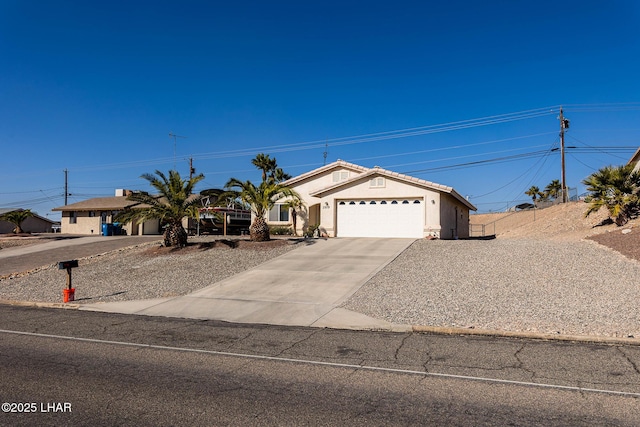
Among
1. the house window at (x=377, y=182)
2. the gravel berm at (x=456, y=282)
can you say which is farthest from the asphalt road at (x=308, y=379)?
the house window at (x=377, y=182)

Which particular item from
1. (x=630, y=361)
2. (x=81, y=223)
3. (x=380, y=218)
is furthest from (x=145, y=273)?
(x=81, y=223)

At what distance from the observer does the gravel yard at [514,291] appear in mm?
9609

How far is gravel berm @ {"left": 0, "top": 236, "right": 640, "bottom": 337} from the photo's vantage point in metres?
9.95

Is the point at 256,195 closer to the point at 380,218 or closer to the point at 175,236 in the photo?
the point at 175,236

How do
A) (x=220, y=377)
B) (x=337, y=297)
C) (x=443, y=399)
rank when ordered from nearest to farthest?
(x=443, y=399)
(x=220, y=377)
(x=337, y=297)

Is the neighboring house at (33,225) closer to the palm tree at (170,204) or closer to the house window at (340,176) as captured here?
the palm tree at (170,204)

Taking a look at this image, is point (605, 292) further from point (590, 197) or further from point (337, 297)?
point (590, 197)

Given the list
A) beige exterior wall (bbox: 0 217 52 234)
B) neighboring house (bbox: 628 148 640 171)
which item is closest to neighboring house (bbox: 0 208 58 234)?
beige exterior wall (bbox: 0 217 52 234)

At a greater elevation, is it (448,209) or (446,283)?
(448,209)

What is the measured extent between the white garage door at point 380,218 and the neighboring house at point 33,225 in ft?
135

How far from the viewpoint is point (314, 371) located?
666 cm

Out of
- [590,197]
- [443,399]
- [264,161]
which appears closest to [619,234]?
[590,197]

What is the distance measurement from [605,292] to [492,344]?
5505 millimetres

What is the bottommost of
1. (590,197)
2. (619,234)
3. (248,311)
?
(248,311)
